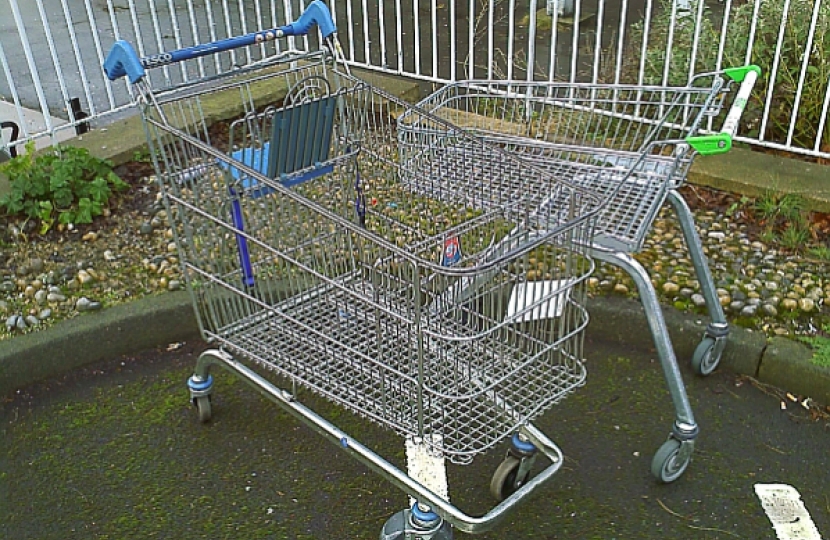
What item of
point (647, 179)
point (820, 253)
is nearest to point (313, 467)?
point (647, 179)

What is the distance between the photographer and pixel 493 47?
5.75m

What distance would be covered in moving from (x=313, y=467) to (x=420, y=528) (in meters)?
0.72

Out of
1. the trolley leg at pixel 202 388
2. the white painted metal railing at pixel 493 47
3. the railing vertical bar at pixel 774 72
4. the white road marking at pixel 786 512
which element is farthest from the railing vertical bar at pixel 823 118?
the trolley leg at pixel 202 388

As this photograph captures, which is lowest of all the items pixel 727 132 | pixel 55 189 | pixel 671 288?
pixel 671 288

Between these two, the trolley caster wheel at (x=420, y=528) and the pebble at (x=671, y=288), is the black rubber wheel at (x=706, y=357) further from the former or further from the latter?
the trolley caster wheel at (x=420, y=528)

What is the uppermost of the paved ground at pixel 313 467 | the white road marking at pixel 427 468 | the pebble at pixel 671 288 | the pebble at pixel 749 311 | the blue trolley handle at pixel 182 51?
the blue trolley handle at pixel 182 51

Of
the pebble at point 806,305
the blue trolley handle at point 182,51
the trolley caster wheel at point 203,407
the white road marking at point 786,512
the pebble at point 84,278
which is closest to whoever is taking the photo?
the blue trolley handle at point 182,51

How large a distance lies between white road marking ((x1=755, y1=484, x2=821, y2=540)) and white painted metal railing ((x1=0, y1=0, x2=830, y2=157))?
2.14 m

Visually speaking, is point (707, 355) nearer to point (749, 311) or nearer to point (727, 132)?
point (749, 311)

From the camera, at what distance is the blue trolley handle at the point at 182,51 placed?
7.16 ft

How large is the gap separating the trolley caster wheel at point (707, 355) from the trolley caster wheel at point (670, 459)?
56 centimetres

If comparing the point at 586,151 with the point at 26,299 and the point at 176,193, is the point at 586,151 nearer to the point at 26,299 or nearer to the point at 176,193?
the point at 176,193

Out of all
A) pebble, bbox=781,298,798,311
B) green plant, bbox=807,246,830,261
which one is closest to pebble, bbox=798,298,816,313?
pebble, bbox=781,298,798,311

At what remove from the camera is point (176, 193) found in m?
2.31
